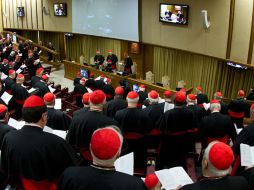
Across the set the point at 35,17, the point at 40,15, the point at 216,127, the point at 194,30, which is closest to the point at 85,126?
the point at 216,127

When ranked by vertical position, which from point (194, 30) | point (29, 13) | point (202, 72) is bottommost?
point (202, 72)

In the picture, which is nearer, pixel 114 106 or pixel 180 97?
pixel 180 97

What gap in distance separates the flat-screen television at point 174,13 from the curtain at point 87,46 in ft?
15.1

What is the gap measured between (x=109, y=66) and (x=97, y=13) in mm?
2910

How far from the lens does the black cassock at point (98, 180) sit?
94.2 inches

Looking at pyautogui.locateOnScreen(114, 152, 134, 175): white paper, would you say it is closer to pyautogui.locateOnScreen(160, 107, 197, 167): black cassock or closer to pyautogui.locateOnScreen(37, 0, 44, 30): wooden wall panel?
pyautogui.locateOnScreen(160, 107, 197, 167): black cassock

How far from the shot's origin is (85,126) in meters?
4.64

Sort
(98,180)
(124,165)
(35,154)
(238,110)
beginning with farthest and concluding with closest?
(238,110), (124,165), (35,154), (98,180)

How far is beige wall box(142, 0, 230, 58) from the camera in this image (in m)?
9.80

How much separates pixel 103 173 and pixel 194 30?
30.4 ft

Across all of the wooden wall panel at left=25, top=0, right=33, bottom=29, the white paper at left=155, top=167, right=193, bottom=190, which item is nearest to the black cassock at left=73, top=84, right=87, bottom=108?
the white paper at left=155, top=167, right=193, bottom=190

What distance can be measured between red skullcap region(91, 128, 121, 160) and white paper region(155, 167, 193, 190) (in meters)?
1.12

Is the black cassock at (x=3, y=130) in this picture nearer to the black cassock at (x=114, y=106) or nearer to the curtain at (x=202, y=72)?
the black cassock at (x=114, y=106)

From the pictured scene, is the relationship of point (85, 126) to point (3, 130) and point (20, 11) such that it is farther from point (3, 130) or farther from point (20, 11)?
point (20, 11)
